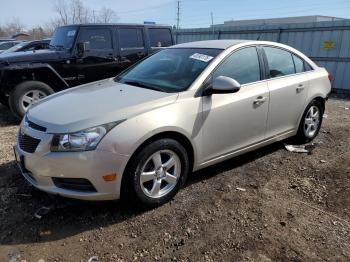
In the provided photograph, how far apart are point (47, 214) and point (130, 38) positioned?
18.0ft

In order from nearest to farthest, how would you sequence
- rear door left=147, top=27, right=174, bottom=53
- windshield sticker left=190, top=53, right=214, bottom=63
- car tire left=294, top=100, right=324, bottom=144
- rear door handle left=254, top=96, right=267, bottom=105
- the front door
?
the front door < windshield sticker left=190, top=53, right=214, bottom=63 < rear door handle left=254, top=96, right=267, bottom=105 < car tire left=294, top=100, right=324, bottom=144 < rear door left=147, top=27, right=174, bottom=53

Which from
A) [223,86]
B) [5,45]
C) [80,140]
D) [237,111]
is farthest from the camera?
[5,45]

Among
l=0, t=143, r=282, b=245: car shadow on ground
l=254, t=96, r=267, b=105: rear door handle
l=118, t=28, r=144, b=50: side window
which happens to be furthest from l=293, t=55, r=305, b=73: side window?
l=118, t=28, r=144, b=50: side window

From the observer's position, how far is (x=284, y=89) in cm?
455

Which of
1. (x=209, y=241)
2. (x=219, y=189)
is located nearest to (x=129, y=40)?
(x=219, y=189)

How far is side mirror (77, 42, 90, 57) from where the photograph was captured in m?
7.11

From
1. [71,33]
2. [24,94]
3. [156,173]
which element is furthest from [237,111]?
[71,33]

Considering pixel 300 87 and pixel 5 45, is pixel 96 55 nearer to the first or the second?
pixel 300 87

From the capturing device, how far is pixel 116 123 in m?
3.08

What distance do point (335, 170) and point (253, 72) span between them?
5.52 ft

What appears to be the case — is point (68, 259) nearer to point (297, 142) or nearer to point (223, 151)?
point (223, 151)

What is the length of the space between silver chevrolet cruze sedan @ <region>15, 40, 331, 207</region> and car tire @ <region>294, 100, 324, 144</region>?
294 mm

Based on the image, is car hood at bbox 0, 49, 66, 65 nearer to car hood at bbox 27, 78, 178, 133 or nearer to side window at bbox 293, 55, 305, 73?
car hood at bbox 27, 78, 178, 133

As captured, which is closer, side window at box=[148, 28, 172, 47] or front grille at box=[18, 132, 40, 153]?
front grille at box=[18, 132, 40, 153]
